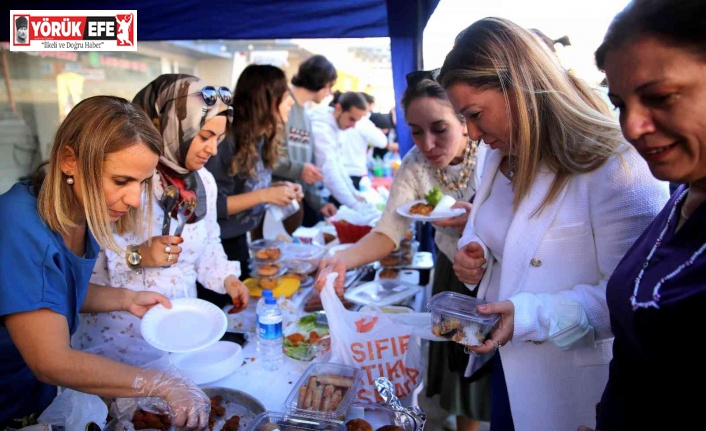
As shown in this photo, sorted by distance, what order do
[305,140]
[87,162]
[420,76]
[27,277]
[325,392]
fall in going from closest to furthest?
1. [27,277]
2. [87,162]
3. [325,392]
4. [420,76]
5. [305,140]

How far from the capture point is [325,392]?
1574 millimetres

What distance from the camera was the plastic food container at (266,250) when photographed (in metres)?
3.05

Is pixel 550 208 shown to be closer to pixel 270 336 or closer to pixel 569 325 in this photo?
pixel 569 325

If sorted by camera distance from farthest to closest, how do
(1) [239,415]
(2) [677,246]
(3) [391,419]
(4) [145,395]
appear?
(1) [239,415] → (3) [391,419] → (4) [145,395] → (2) [677,246]

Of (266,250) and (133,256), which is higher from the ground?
(133,256)

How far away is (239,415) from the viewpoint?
170 cm

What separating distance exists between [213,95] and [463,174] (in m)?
1.47

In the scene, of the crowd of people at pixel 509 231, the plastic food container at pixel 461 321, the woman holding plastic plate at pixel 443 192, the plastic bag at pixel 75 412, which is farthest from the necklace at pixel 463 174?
the plastic bag at pixel 75 412

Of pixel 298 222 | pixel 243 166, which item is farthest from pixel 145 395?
pixel 298 222

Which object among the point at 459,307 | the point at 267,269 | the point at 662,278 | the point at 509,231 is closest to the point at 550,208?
the point at 509,231

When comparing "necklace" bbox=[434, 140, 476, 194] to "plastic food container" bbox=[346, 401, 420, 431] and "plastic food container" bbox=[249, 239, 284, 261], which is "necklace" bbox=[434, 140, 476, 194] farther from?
"plastic food container" bbox=[346, 401, 420, 431]

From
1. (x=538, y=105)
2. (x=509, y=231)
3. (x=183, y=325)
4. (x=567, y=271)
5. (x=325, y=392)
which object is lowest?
(x=325, y=392)

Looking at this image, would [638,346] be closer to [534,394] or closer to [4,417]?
[534,394]

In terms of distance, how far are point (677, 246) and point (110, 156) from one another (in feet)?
5.11
